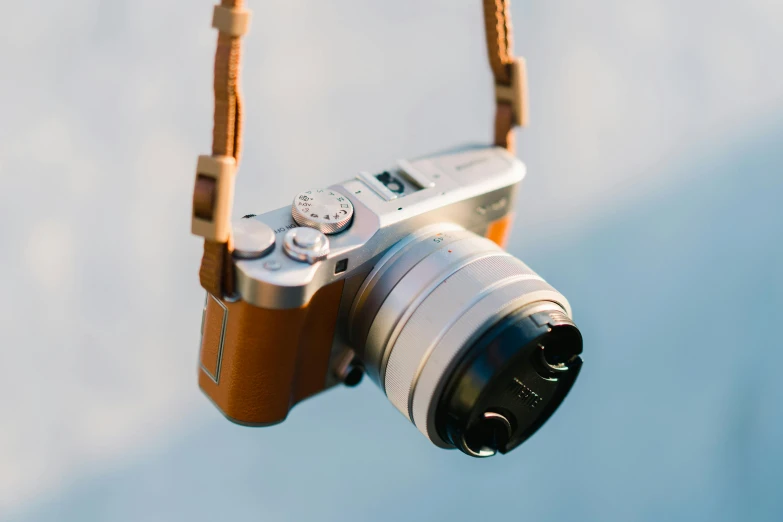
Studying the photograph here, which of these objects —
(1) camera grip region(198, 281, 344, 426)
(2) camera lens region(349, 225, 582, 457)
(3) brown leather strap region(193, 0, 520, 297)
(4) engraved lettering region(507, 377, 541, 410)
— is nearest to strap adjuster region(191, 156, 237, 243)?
(3) brown leather strap region(193, 0, 520, 297)

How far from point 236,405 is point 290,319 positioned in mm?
156

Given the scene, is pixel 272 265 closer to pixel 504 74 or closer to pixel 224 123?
pixel 224 123

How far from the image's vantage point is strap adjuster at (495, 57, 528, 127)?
1.38m

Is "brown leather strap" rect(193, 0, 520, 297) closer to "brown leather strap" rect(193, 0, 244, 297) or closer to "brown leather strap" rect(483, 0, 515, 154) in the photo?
"brown leather strap" rect(193, 0, 244, 297)

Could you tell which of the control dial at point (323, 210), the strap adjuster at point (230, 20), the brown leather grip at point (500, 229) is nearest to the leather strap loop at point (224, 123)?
the strap adjuster at point (230, 20)

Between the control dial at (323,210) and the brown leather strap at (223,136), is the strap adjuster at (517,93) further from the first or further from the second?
the brown leather strap at (223,136)

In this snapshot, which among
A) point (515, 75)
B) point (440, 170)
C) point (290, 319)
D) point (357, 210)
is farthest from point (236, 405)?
point (515, 75)

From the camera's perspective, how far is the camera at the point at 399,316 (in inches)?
45.1

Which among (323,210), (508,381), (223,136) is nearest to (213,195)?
(223,136)

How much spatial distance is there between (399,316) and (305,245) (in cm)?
15

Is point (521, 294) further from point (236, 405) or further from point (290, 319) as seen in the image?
point (236, 405)

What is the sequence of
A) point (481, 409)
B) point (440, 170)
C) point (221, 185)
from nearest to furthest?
point (221, 185), point (481, 409), point (440, 170)

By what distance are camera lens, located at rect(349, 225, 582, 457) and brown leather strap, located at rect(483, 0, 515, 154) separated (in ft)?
0.67

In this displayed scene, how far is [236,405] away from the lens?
1238 mm
